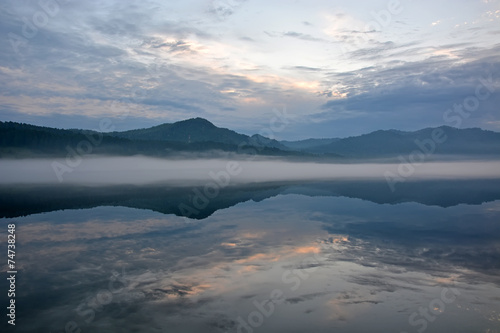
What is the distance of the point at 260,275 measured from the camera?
16.6 m

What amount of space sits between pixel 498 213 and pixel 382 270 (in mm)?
25772

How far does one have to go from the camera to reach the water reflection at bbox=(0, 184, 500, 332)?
39.8 feet

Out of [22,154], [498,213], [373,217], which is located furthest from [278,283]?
[22,154]

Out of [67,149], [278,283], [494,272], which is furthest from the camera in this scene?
[67,149]

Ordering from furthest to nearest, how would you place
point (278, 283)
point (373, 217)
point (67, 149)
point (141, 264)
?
point (67, 149)
point (373, 217)
point (141, 264)
point (278, 283)

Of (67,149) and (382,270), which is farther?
(67,149)

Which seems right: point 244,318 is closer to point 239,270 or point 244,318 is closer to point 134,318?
point 134,318

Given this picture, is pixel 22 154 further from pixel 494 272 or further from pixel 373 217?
pixel 494 272

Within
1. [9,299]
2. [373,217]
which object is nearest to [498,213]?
[373,217]

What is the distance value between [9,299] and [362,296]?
47.3ft

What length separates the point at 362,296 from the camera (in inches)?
545

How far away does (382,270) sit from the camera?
17062mm

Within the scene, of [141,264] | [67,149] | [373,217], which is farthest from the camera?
[67,149]

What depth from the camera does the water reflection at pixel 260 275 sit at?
12.1 metres
